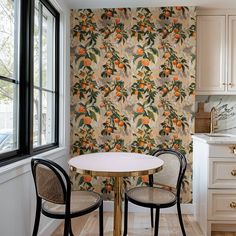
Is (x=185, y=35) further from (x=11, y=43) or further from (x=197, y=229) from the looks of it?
(x=197, y=229)

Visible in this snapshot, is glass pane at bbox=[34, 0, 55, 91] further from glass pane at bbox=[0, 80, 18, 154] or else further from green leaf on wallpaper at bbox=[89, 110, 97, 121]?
green leaf on wallpaper at bbox=[89, 110, 97, 121]

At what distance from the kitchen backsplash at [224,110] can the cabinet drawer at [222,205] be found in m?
0.97

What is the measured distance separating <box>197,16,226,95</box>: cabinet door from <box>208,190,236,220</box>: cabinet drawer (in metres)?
1.15

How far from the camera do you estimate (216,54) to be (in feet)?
9.81

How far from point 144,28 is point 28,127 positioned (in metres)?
1.79

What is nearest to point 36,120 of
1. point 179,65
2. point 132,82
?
point 132,82

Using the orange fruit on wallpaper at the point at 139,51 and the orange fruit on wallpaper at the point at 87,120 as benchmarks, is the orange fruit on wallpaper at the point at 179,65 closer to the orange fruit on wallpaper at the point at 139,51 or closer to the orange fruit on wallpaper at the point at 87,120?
the orange fruit on wallpaper at the point at 139,51

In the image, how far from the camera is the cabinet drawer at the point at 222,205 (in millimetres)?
2430

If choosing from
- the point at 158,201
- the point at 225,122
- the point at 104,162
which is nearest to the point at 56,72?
the point at 104,162

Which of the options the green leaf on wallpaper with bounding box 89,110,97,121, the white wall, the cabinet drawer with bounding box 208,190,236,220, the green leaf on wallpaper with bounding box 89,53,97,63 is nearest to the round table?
the white wall

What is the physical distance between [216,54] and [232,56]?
7.1 inches

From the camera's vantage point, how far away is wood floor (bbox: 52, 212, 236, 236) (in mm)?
2518

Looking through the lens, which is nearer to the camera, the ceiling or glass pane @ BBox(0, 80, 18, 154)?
glass pane @ BBox(0, 80, 18, 154)

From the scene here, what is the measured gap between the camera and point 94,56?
3.06m
